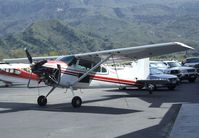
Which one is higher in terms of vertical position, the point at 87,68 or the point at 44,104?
the point at 87,68

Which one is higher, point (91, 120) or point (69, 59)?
point (69, 59)

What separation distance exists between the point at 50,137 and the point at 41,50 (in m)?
177

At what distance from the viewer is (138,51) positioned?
17359mm

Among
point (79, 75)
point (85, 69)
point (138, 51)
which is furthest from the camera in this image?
point (85, 69)

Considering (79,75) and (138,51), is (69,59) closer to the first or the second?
(79,75)

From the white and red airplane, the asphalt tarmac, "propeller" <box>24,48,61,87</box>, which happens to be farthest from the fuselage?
the asphalt tarmac

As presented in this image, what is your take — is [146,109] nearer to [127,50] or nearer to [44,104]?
[127,50]

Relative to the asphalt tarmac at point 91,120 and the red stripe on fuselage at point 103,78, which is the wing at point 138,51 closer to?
the red stripe on fuselage at point 103,78

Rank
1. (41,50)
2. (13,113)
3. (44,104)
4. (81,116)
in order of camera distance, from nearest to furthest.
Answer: (81,116) → (13,113) → (44,104) → (41,50)

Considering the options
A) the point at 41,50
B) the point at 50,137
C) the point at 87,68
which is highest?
the point at 41,50

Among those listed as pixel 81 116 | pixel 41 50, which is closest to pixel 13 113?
pixel 81 116

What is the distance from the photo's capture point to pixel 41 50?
7303 inches

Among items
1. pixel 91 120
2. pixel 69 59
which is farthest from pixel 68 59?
pixel 91 120

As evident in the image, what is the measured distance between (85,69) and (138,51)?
218 cm
